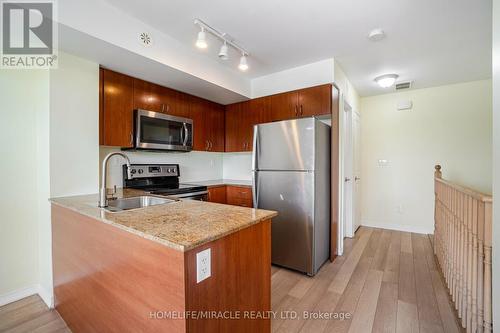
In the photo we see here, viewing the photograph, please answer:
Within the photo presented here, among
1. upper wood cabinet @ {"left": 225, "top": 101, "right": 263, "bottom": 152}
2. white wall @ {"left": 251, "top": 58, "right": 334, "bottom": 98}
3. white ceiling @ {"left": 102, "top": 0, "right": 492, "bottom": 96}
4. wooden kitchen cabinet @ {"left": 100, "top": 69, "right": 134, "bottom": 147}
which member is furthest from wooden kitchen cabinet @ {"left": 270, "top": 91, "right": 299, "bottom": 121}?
wooden kitchen cabinet @ {"left": 100, "top": 69, "right": 134, "bottom": 147}

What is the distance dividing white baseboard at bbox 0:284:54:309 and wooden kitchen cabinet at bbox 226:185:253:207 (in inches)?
82.6

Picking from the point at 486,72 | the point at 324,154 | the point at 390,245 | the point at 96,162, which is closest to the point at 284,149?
the point at 324,154

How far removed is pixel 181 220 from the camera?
123cm

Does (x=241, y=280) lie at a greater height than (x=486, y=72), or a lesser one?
lesser

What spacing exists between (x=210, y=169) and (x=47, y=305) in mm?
2540

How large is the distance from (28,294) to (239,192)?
7.74ft

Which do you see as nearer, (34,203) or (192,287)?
(192,287)

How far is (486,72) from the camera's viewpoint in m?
3.18

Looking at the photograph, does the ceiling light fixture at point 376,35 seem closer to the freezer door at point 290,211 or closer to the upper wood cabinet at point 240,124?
the freezer door at point 290,211

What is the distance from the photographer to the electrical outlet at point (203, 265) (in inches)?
37.7

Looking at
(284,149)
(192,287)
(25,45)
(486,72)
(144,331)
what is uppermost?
(486,72)

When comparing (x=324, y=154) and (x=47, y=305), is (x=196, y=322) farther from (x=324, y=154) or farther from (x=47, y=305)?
(x=324, y=154)

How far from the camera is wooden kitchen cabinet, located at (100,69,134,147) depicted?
2.30m

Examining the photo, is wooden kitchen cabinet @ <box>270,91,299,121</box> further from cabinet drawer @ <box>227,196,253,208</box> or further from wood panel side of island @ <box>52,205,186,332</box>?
wood panel side of island @ <box>52,205,186,332</box>
